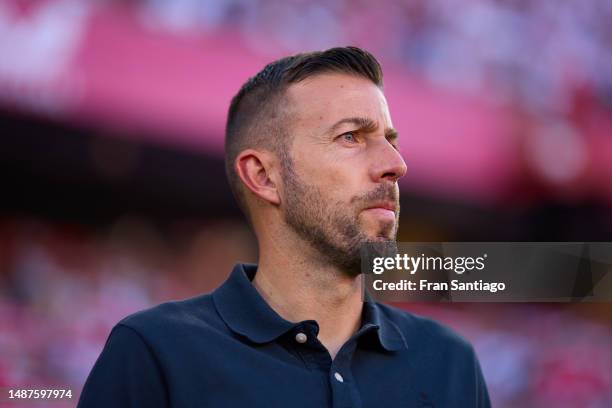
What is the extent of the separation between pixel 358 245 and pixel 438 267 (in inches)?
7.1

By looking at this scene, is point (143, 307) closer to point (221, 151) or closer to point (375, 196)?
point (221, 151)

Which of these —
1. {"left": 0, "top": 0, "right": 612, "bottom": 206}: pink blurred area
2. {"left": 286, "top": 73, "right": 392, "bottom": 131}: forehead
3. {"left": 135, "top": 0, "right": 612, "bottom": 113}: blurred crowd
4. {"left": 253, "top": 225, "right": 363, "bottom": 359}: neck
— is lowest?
{"left": 253, "top": 225, "right": 363, "bottom": 359}: neck

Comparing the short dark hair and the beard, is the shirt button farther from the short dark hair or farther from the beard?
the short dark hair

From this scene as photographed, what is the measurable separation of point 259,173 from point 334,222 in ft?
0.53

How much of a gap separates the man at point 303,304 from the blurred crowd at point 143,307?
42.6 inches

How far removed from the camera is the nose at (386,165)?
1.16 meters

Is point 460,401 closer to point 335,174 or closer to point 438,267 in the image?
point 438,267

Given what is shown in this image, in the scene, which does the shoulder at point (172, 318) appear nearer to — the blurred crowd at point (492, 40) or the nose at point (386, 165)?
the nose at point (386, 165)

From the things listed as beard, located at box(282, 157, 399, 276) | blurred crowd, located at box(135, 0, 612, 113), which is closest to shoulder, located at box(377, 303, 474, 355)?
beard, located at box(282, 157, 399, 276)

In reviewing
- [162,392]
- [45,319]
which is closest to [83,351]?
[45,319]

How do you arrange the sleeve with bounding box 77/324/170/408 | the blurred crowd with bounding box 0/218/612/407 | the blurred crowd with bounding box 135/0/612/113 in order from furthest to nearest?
the blurred crowd with bounding box 135/0/612/113
the blurred crowd with bounding box 0/218/612/407
the sleeve with bounding box 77/324/170/408

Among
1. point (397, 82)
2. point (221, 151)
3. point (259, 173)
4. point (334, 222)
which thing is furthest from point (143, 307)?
point (334, 222)

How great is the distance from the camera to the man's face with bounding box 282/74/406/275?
1.16 meters

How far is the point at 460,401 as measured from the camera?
1178 millimetres
